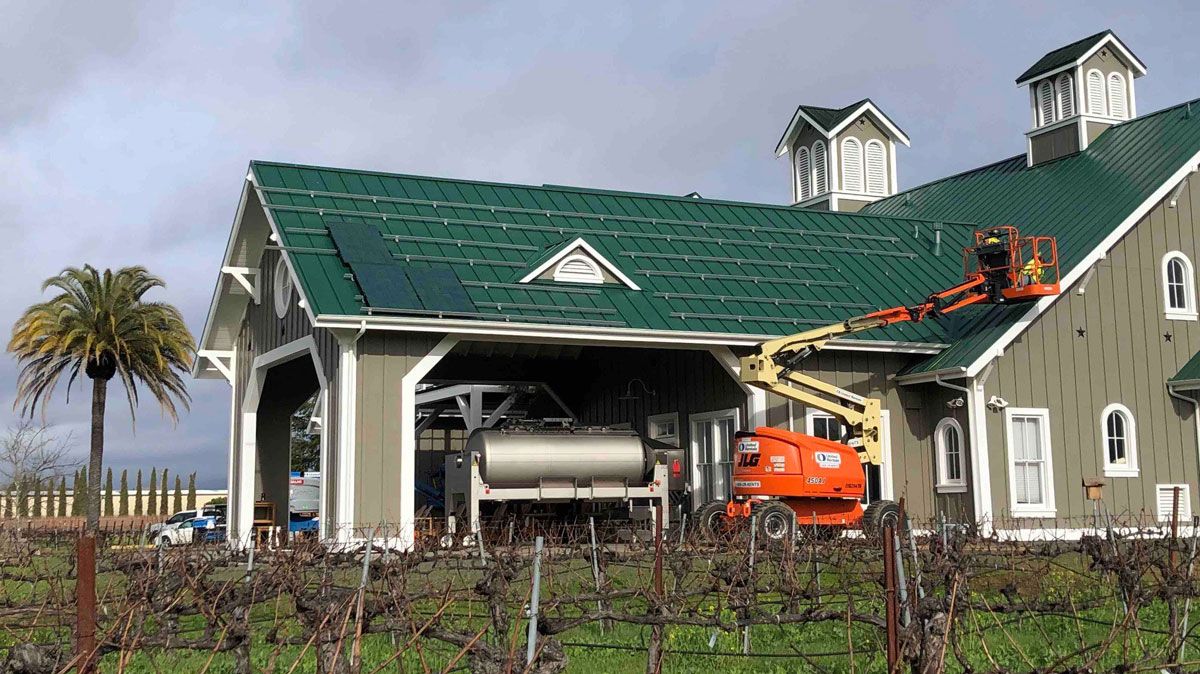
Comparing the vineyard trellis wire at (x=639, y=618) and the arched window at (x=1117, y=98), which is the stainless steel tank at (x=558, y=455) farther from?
the arched window at (x=1117, y=98)

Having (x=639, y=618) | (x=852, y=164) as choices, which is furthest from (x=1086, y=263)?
(x=639, y=618)

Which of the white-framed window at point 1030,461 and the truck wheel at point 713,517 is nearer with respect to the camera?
the truck wheel at point 713,517

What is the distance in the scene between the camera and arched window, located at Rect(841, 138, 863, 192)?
36938mm

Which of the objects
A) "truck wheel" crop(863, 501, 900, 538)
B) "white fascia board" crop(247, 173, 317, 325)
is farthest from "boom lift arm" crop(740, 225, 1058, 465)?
"white fascia board" crop(247, 173, 317, 325)

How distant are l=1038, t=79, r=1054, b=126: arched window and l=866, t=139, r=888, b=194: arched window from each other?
5.36 m

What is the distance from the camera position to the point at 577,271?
23734 mm

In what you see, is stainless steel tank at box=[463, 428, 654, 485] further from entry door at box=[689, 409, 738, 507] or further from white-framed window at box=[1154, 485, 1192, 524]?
white-framed window at box=[1154, 485, 1192, 524]

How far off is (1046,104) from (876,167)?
5.65 m

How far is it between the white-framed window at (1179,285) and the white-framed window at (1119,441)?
2359 mm

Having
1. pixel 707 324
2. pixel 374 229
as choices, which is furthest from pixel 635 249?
pixel 374 229

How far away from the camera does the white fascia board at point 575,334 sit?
20.4 m

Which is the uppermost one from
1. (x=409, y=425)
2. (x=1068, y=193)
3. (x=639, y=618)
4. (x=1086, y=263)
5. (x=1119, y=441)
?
(x=1068, y=193)

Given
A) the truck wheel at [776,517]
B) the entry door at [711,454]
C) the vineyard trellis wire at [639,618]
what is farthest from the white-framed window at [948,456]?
the vineyard trellis wire at [639,618]

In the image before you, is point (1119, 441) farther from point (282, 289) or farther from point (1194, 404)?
point (282, 289)
